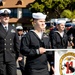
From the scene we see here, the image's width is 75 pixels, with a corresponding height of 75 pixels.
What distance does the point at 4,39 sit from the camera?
291 inches

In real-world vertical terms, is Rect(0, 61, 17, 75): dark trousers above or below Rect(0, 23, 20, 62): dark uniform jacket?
below

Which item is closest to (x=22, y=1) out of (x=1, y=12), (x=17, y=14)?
(x=17, y=14)

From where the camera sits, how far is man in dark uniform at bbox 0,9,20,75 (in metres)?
7.36

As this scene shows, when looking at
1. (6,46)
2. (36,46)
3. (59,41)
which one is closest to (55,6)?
(59,41)

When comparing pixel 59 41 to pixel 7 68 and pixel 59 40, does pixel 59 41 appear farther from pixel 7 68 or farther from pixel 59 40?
pixel 7 68

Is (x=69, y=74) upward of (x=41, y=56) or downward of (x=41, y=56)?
downward

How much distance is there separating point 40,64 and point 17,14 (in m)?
68.9

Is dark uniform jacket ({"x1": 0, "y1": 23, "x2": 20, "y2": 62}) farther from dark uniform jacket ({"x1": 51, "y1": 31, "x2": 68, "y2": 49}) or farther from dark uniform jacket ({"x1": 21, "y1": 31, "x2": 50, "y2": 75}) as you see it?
dark uniform jacket ({"x1": 21, "y1": 31, "x2": 50, "y2": 75})

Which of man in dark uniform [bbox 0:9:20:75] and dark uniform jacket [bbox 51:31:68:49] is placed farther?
dark uniform jacket [bbox 51:31:68:49]

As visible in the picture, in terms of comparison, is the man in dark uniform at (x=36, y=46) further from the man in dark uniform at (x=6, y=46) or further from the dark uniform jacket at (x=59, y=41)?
the dark uniform jacket at (x=59, y=41)

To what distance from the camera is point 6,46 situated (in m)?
7.43

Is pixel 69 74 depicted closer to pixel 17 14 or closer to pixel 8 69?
pixel 8 69

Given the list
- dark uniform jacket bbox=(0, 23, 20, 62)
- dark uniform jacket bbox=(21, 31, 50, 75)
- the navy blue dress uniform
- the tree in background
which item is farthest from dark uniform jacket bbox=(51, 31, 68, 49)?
the tree in background

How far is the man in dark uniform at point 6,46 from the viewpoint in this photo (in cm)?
736
